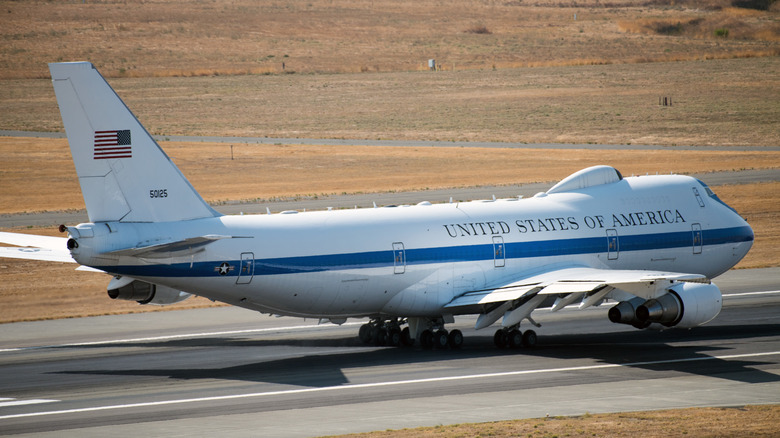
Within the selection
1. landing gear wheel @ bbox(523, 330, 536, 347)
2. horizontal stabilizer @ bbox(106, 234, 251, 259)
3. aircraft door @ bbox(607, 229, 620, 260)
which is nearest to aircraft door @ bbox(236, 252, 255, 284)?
horizontal stabilizer @ bbox(106, 234, 251, 259)

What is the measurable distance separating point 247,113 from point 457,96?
2647 cm

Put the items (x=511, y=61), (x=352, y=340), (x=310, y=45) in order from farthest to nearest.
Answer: (x=310, y=45) → (x=511, y=61) → (x=352, y=340)

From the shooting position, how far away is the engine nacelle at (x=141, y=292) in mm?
35719

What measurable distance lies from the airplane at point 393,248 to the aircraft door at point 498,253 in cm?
5

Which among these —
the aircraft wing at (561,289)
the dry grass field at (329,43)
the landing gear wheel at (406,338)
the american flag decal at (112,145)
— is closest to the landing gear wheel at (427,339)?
Result: the landing gear wheel at (406,338)

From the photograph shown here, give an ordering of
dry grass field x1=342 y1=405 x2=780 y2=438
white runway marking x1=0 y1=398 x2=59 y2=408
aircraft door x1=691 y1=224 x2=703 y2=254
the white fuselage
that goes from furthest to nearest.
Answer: aircraft door x1=691 y1=224 x2=703 y2=254, the white fuselage, white runway marking x1=0 y1=398 x2=59 y2=408, dry grass field x1=342 y1=405 x2=780 y2=438

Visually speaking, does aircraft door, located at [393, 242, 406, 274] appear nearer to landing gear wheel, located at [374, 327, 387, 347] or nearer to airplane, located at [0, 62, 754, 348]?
airplane, located at [0, 62, 754, 348]

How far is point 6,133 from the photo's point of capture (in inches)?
4377

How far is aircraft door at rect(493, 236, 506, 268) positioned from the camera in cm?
3862

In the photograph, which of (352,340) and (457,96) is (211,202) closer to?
(352,340)

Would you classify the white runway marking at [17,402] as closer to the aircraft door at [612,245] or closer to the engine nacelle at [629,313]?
the engine nacelle at [629,313]

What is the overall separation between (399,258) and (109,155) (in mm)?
10160

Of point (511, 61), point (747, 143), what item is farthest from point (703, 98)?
point (511, 61)

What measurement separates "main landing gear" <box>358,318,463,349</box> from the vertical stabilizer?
9.11 meters
